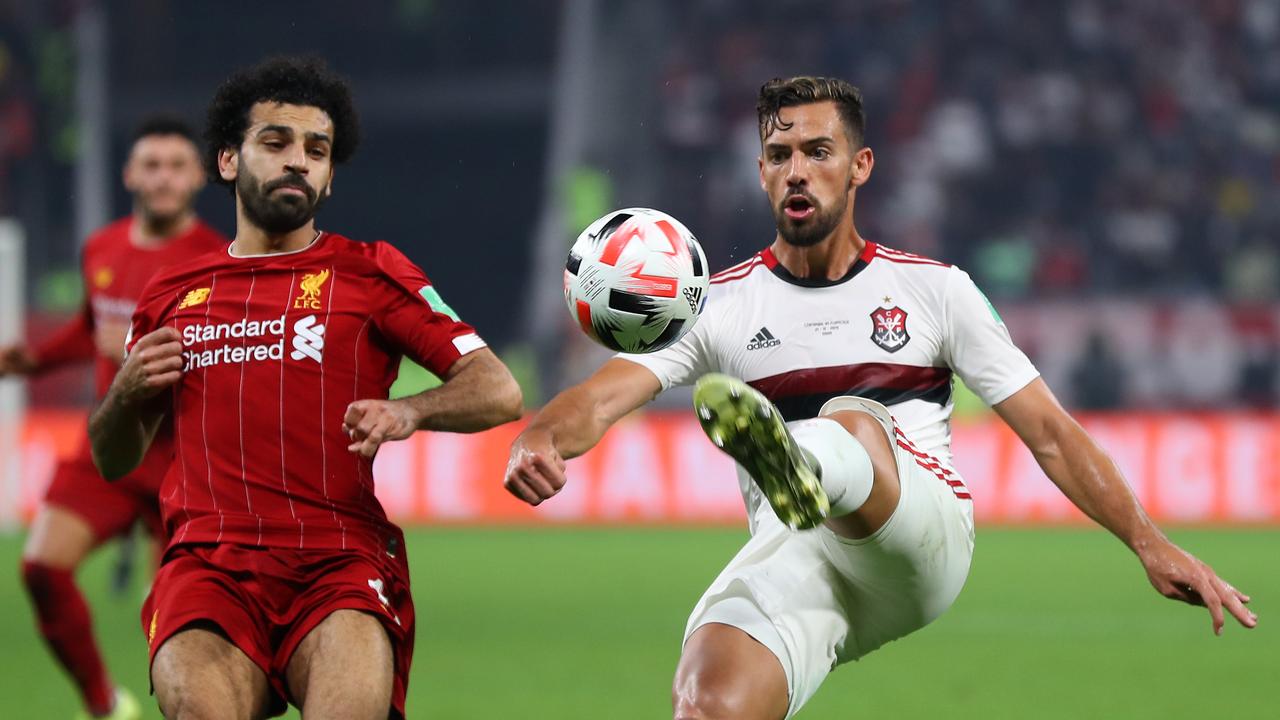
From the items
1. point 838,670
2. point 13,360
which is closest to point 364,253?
point 13,360

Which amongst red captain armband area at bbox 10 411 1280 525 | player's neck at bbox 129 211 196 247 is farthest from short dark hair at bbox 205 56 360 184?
red captain armband area at bbox 10 411 1280 525

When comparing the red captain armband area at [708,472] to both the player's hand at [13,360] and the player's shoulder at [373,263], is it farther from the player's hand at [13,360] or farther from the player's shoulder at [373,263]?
the player's shoulder at [373,263]

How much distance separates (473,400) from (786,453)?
848 mm

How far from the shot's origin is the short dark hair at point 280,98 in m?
4.36

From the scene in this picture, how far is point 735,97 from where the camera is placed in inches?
814

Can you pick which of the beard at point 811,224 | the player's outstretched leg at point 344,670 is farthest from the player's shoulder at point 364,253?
the beard at point 811,224

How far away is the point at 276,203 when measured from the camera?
4227 millimetres

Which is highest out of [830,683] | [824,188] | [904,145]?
[824,188]

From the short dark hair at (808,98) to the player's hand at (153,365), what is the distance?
170cm

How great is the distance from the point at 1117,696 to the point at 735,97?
14.3 metres

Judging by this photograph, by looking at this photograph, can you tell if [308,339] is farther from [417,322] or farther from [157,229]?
[157,229]

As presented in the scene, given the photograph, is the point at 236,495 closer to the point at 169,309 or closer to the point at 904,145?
the point at 169,309

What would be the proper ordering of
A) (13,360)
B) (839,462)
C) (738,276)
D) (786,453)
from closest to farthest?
(786,453)
(839,462)
(738,276)
(13,360)

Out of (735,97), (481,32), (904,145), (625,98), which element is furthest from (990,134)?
(481,32)
